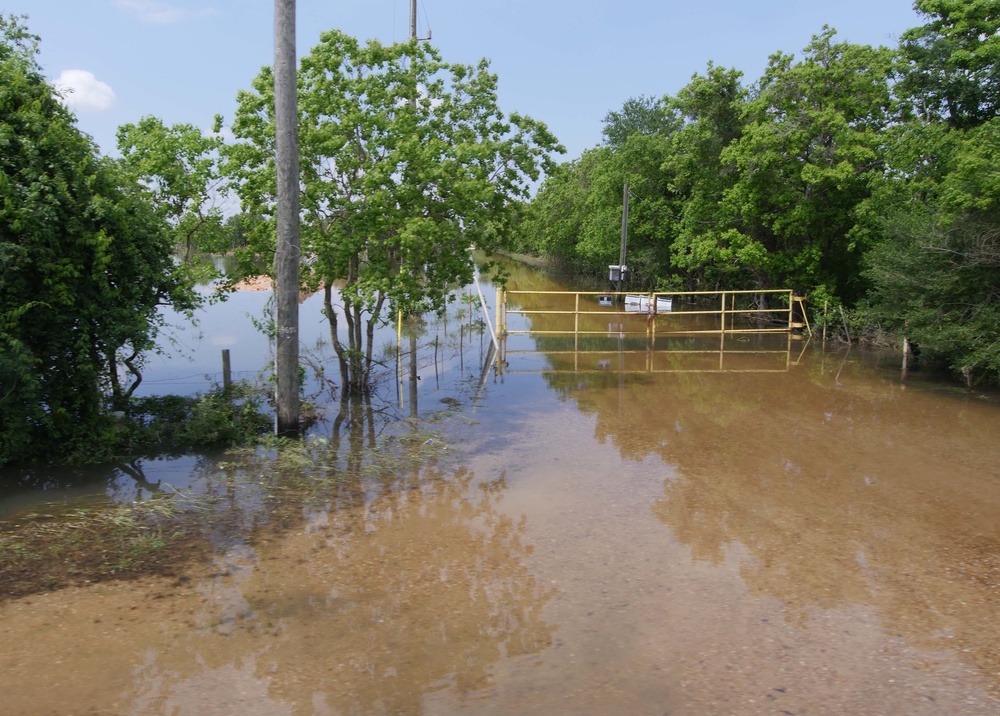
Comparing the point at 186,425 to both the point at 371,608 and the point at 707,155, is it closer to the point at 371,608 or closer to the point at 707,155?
the point at 371,608

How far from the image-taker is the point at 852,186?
25.2 m

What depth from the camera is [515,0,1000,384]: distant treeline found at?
1680cm

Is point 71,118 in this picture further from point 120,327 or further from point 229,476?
point 229,476

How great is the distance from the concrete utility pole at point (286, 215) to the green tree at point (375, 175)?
4.72ft

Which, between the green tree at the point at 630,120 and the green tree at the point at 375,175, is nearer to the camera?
the green tree at the point at 375,175

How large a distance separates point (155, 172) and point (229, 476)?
249 inches

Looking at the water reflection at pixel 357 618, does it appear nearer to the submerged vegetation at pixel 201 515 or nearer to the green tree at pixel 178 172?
the submerged vegetation at pixel 201 515

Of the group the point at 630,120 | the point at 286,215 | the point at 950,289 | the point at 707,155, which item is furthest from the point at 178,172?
the point at 630,120

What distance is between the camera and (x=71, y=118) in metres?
Answer: 11.1

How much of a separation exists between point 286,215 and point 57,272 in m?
3.20

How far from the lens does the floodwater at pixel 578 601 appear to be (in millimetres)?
5422

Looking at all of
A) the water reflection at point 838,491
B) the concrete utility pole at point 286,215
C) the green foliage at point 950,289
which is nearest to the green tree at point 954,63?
the green foliage at point 950,289

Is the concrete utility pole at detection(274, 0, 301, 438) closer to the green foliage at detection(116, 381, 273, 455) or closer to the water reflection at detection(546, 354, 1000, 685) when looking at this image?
the green foliage at detection(116, 381, 273, 455)

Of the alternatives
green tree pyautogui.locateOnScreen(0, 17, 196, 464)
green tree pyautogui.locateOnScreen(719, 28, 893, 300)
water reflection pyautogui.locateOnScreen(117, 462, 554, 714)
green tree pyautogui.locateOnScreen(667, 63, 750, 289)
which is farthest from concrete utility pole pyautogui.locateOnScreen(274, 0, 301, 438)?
green tree pyautogui.locateOnScreen(667, 63, 750, 289)
